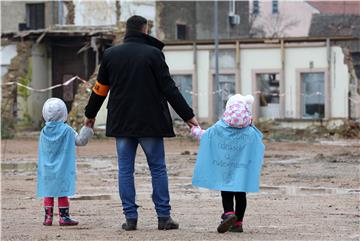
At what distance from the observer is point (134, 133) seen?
9414 mm

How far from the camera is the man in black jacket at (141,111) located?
944cm

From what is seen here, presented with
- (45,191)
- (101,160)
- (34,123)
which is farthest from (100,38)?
(45,191)

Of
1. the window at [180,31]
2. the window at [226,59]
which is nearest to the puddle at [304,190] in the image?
the window at [226,59]

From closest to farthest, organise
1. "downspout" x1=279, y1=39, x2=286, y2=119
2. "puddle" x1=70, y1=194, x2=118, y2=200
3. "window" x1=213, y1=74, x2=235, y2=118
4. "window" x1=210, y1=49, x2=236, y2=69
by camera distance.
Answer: "puddle" x1=70, y1=194, x2=118, y2=200 < "downspout" x1=279, y1=39, x2=286, y2=119 < "window" x1=213, y1=74, x2=235, y2=118 < "window" x1=210, y1=49, x2=236, y2=69

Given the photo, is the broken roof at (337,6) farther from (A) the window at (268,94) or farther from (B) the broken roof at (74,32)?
(B) the broken roof at (74,32)

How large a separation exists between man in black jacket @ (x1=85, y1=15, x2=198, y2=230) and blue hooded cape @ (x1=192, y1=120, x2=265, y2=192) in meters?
0.32

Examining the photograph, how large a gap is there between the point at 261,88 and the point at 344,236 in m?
28.1

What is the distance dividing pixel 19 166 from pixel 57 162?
1120 centimetres

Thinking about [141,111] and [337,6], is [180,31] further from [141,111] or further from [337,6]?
[141,111]

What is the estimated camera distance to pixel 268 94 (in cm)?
3666

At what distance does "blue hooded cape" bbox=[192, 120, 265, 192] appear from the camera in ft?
31.2

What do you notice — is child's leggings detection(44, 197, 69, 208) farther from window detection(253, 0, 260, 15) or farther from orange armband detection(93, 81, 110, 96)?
window detection(253, 0, 260, 15)

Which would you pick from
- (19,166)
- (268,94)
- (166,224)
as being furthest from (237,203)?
(268,94)

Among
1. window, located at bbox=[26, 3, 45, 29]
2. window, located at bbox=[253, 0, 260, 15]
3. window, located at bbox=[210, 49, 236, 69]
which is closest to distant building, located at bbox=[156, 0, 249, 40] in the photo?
window, located at bbox=[253, 0, 260, 15]
